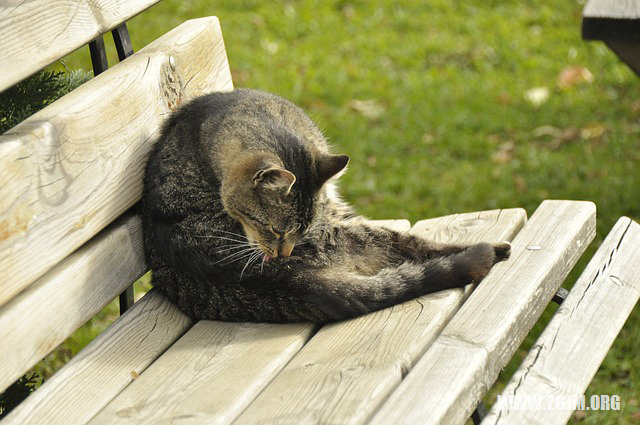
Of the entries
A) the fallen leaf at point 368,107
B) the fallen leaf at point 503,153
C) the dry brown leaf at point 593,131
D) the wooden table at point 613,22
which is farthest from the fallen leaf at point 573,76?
the wooden table at point 613,22

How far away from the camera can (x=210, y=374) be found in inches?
91.7

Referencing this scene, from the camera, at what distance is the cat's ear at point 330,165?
2.98 metres

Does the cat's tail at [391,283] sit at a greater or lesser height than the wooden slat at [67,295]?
lesser

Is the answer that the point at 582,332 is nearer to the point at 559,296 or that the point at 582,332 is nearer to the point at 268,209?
the point at 559,296

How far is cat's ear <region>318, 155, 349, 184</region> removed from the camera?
117 inches

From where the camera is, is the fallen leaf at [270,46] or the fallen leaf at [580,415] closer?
the fallen leaf at [580,415]

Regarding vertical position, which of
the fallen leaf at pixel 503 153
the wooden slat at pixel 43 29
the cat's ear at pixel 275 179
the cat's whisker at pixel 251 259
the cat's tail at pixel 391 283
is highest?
the wooden slat at pixel 43 29

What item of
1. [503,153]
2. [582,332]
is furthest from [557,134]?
[582,332]

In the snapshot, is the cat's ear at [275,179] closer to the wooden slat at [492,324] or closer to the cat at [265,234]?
the cat at [265,234]

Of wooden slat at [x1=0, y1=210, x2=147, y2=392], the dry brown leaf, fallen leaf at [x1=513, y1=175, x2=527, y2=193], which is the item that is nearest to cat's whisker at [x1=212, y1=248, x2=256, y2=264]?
wooden slat at [x1=0, y1=210, x2=147, y2=392]

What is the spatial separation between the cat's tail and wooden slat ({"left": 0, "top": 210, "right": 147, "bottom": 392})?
0.62 meters

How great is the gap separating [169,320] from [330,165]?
31.3 inches

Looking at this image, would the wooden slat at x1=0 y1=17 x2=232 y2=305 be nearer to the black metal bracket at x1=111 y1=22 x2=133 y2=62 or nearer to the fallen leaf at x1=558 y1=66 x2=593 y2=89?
the black metal bracket at x1=111 y1=22 x2=133 y2=62

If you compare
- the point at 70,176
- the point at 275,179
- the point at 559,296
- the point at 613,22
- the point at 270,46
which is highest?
the point at 70,176
